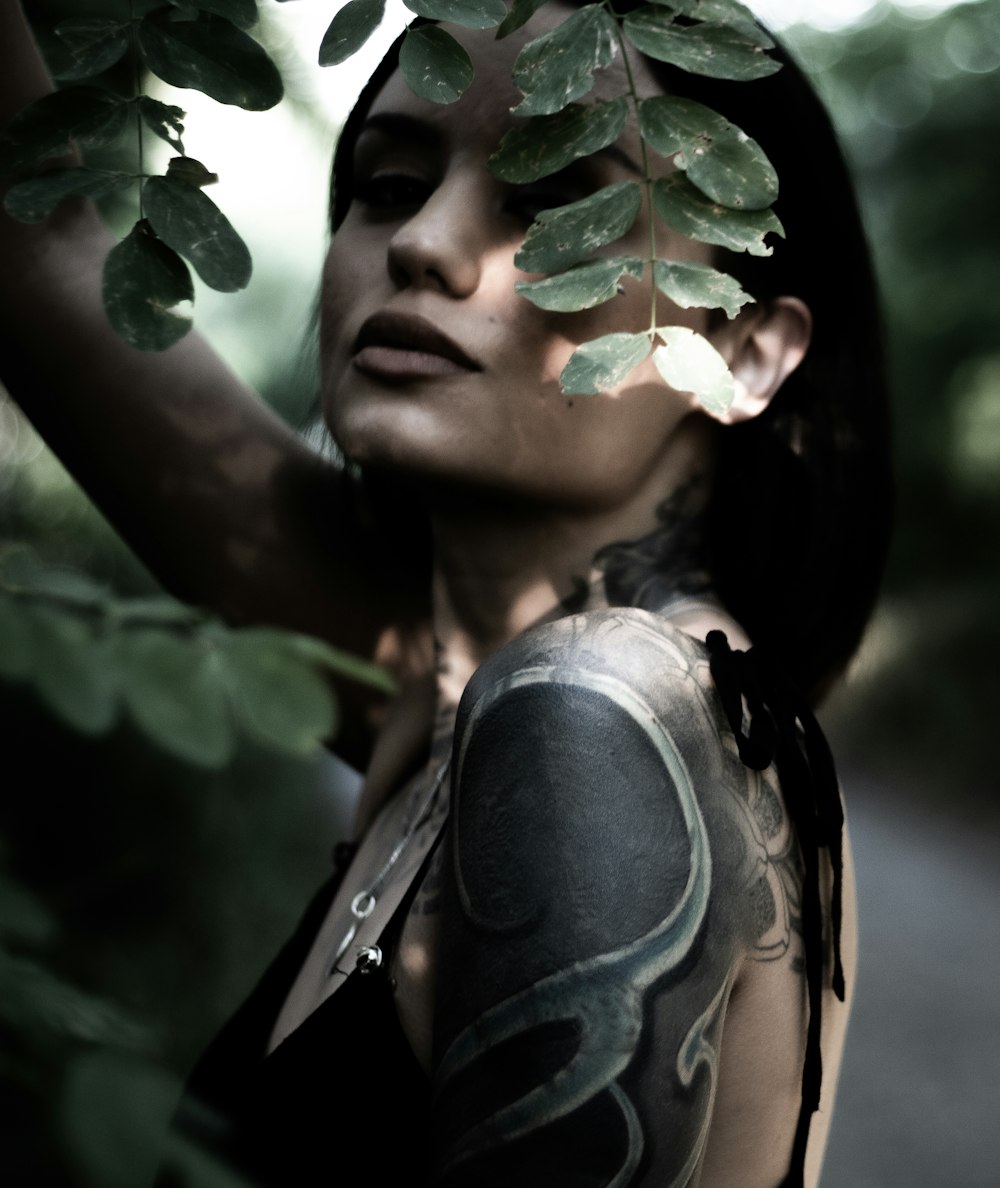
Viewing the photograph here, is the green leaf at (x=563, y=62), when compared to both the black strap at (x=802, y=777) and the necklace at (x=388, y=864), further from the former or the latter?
the necklace at (x=388, y=864)

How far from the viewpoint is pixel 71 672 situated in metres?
1.12

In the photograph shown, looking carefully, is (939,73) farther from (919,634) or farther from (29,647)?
(29,647)

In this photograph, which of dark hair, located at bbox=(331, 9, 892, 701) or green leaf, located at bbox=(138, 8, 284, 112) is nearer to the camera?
green leaf, located at bbox=(138, 8, 284, 112)

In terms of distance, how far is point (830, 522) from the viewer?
1.97 meters

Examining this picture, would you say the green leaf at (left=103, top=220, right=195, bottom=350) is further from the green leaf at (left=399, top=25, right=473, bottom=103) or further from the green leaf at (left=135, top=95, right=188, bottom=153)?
the green leaf at (left=399, top=25, right=473, bottom=103)

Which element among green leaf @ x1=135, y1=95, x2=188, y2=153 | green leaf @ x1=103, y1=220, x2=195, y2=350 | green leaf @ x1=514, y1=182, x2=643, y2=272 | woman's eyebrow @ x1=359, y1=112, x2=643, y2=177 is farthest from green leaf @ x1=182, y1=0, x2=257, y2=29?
woman's eyebrow @ x1=359, y1=112, x2=643, y2=177

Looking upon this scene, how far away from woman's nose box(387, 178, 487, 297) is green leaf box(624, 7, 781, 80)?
1.18 ft

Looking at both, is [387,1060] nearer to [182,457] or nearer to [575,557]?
[575,557]

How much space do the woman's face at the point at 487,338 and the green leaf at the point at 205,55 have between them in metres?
0.33

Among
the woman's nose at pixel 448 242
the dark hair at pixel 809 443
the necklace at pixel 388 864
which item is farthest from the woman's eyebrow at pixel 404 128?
the necklace at pixel 388 864

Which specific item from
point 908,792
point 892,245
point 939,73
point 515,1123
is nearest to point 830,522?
point 515,1123

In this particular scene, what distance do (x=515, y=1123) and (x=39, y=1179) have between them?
1.29ft

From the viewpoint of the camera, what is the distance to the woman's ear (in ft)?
5.99

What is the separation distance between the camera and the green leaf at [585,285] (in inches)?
51.2
